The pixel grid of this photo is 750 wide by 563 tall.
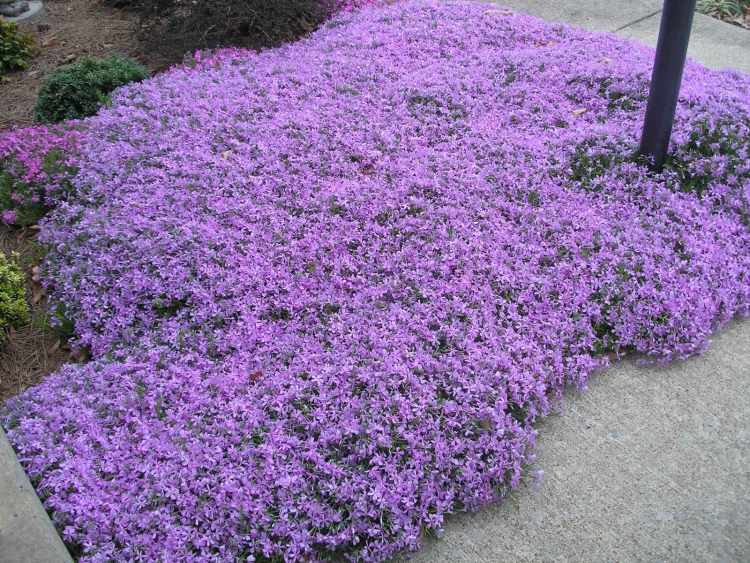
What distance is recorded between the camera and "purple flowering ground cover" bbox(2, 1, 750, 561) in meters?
2.45

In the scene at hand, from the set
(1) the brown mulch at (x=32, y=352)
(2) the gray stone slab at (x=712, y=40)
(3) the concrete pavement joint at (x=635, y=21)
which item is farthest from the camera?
(3) the concrete pavement joint at (x=635, y=21)

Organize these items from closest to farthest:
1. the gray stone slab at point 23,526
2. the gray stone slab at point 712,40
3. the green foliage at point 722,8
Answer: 1. the gray stone slab at point 23,526
2. the gray stone slab at point 712,40
3. the green foliage at point 722,8

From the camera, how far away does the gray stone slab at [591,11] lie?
6.73m

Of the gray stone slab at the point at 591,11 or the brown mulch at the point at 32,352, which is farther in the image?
the gray stone slab at the point at 591,11

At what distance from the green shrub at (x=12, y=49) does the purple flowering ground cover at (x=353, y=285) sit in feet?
7.23

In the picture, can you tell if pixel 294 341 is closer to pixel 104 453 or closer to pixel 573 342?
pixel 104 453

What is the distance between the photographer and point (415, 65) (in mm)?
5227

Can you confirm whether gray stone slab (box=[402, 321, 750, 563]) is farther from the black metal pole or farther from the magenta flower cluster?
the magenta flower cluster

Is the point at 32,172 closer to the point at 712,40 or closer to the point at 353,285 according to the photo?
the point at 353,285

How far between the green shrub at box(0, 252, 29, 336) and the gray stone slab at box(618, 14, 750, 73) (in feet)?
19.0

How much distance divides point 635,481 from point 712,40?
17.9ft

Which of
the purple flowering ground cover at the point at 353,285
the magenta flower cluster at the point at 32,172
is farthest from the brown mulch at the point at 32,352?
the magenta flower cluster at the point at 32,172

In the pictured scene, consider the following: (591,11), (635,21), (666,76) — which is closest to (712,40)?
(635,21)

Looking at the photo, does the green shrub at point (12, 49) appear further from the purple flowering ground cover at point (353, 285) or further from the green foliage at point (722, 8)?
the green foliage at point (722, 8)
